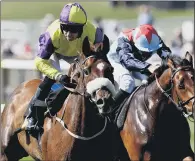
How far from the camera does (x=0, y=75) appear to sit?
524 inches

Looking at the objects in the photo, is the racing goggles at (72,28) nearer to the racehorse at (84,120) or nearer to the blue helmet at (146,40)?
the racehorse at (84,120)

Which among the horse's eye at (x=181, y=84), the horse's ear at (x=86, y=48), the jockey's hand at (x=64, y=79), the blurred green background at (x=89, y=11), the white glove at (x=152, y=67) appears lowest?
the blurred green background at (x=89, y=11)

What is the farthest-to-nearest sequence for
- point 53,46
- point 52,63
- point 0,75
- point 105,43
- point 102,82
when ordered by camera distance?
1. point 0,75
2. point 52,63
3. point 53,46
4. point 105,43
5. point 102,82

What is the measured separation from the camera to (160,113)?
708 cm

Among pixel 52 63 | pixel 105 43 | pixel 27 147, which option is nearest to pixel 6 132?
pixel 27 147

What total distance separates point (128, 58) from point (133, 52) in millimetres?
236

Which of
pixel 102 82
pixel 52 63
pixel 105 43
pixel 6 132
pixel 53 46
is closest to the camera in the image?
pixel 102 82

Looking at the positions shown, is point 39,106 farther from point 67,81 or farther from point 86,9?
point 86,9

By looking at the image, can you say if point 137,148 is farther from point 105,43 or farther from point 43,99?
point 105,43

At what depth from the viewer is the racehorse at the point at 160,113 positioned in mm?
6852

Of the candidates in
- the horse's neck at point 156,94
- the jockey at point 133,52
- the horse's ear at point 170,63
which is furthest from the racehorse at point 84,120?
the jockey at point 133,52

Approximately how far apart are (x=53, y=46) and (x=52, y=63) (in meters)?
0.55

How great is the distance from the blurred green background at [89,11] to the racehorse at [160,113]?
83.7 feet

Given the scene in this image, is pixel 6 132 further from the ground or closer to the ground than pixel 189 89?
closer to the ground
